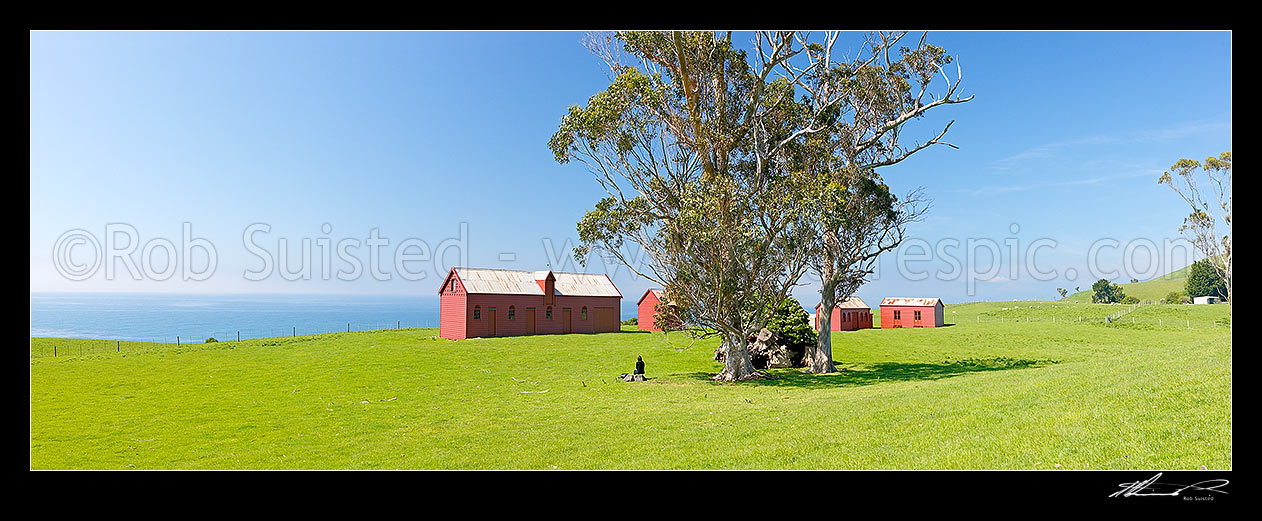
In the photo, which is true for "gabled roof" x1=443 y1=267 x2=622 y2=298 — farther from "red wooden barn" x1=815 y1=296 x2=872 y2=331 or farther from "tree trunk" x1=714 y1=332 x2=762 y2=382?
"tree trunk" x1=714 y1=332 x2=762 y2=382

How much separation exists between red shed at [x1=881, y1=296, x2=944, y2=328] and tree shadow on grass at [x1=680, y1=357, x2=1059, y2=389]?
27.1m

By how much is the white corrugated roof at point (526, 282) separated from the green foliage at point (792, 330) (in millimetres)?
22909

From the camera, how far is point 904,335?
4603cm

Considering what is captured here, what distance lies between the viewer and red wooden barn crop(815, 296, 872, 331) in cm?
5609

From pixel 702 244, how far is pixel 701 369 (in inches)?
323

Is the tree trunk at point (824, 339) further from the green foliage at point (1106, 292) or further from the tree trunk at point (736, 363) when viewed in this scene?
the green foliage at point (1106, 292)

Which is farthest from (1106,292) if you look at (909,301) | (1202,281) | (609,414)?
(609,414)

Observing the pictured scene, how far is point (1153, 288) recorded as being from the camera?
486 feet

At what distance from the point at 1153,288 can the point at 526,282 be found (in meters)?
165

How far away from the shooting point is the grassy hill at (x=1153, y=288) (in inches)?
5364

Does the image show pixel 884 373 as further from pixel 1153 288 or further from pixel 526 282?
pixel 1153 288

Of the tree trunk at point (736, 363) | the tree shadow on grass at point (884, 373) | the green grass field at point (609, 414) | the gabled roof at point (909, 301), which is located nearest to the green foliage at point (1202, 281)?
the gabled roof at point (909, 301)
